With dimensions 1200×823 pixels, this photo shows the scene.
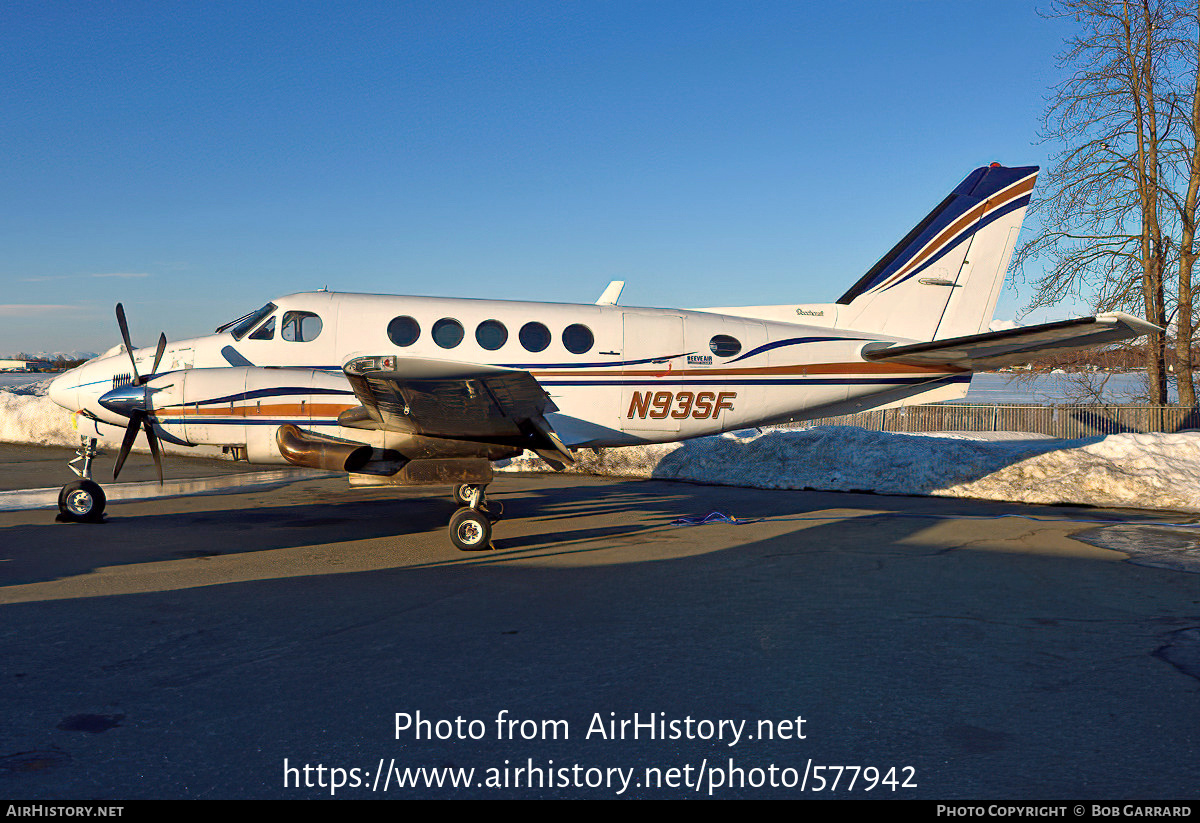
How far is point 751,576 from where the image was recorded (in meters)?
8.07

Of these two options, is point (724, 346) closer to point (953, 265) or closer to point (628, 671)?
point (953, 265)

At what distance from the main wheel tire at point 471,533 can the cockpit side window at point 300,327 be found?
377 cm

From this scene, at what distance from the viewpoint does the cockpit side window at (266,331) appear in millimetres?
11391

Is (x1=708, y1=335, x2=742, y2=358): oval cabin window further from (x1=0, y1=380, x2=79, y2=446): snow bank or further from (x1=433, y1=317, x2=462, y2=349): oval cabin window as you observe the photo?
(x1=0, y1=380, x2=79, y2=446): snow bank

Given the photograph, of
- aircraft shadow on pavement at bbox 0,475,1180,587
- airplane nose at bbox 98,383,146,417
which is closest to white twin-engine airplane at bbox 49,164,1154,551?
airplane nose at bbox 98,383,146,417

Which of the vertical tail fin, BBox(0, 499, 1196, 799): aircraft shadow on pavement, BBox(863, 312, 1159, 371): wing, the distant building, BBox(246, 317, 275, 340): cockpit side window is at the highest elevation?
the distant building

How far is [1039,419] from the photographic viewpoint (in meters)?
25.5

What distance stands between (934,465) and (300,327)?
11.9m

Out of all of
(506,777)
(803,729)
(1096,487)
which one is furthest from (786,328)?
(506,777)

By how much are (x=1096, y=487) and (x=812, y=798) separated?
13.3 m

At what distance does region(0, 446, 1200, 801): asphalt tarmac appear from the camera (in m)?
3.69

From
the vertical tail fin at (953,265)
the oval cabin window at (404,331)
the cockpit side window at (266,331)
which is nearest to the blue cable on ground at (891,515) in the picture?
the vertical tail fin at (953,265)

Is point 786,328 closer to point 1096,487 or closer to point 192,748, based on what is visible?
point 1096,487

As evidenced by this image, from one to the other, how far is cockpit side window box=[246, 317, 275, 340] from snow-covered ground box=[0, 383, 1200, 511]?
535 centimetres
